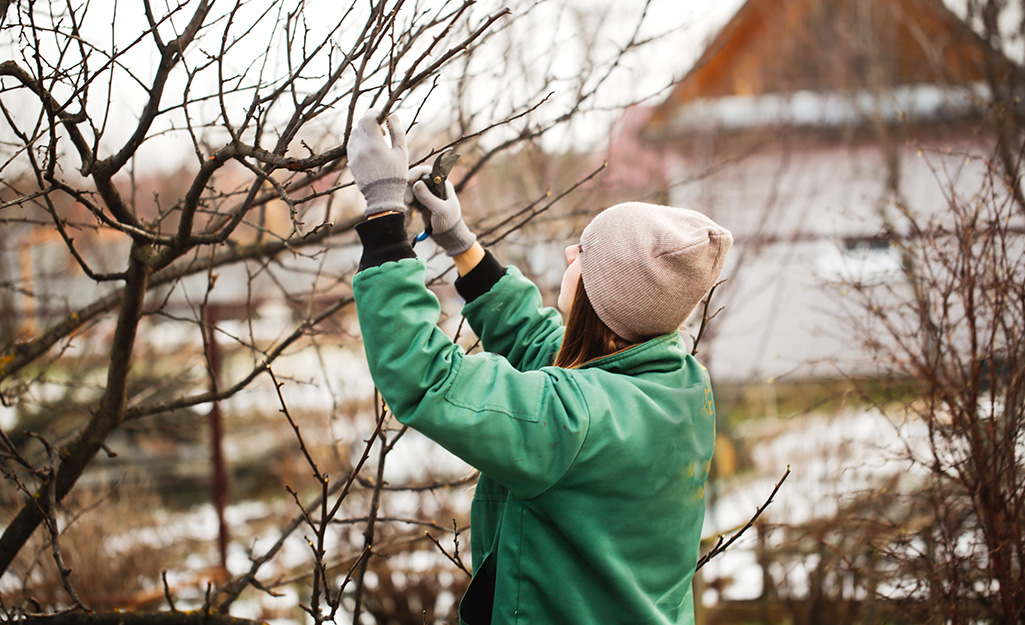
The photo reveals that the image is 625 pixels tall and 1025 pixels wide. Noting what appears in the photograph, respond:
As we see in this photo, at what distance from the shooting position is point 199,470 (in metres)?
8.21

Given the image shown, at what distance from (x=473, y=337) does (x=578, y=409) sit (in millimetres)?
3816

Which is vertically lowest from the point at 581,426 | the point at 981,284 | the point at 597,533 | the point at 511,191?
the point at 597,533

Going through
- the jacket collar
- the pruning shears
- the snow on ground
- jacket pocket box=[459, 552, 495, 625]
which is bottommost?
jacket pocket box=[459, 552, 495, 625]

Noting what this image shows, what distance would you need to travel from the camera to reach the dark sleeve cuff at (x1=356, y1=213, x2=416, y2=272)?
1.27m

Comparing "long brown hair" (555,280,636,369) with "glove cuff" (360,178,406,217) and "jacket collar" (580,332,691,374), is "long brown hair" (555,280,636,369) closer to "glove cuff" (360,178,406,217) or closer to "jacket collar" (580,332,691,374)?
"jacket collar" (580,332,691,374)

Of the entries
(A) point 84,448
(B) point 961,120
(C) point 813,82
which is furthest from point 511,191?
(A) point 84,448

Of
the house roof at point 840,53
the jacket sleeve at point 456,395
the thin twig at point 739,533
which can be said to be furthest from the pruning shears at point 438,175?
the house roof at point 840,53

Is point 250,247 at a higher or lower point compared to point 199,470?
lower

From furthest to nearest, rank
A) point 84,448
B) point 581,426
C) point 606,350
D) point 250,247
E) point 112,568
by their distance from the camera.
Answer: point 112,568
point 250,247
point 84,448
point 606,350
point 581,426

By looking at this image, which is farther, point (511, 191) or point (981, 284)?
point (511, 191)

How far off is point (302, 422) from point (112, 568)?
5.36 feet

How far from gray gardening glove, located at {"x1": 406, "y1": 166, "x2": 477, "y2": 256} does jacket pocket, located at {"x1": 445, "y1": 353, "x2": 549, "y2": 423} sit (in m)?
0.40

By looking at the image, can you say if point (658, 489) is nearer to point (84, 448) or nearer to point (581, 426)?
point (581, 426)

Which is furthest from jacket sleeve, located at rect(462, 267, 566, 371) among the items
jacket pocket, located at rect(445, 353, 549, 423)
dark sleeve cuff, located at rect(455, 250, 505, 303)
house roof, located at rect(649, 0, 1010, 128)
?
house roof, located at rect(649, 0, 1010, 128)
